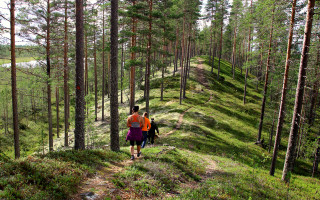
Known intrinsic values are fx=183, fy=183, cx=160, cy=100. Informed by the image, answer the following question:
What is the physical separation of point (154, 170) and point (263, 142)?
22069mm

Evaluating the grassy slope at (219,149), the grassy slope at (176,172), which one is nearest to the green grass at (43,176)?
the grassy slope at (176,172)

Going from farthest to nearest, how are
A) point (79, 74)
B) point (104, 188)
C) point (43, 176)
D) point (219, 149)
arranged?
point (219, 149)
point (79, 74)
point (104, 188)
point (43, 176)

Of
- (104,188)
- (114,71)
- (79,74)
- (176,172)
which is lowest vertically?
(176,172)

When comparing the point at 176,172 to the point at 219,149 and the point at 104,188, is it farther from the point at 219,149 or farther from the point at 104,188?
the point at 219,149

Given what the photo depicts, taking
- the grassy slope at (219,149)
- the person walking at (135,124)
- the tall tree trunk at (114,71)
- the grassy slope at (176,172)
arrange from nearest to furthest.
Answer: the grassy slope at (176,172)
the grassy slope at (219,149)
the person walking at (135,124)
the tall tree trunk at (114,71)

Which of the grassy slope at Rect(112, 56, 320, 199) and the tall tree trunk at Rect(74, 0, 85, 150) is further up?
the tall tree trunk at Rect(74, 0, 85, 150)

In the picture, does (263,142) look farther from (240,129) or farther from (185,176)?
(185,176)

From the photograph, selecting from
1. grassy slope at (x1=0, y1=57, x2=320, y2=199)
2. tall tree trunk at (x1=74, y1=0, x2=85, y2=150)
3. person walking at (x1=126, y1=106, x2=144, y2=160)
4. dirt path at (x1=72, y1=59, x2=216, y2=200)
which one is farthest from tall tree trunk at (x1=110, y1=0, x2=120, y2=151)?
dirt path at (x1=72, y1=59, x2=216, y2=200)

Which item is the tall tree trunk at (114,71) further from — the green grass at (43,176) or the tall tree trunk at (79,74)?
the green grass at (43,176)

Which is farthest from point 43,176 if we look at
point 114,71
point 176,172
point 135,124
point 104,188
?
point 114,71

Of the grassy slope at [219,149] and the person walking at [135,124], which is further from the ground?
the person walking at [135,124]

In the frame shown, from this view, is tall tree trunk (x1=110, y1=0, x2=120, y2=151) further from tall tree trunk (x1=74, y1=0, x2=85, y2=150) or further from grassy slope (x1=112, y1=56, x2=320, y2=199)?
grassy slope (x1=112, y1=56, x2=320, y2=199)

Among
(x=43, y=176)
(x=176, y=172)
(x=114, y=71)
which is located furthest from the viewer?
(x=114, y=71)

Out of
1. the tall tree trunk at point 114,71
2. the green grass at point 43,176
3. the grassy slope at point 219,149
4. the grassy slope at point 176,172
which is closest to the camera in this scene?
the green grass at point 43,176
